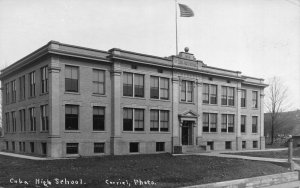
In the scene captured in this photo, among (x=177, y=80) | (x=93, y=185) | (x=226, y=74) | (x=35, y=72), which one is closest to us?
(x=93, y=185)

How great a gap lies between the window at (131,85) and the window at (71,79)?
4.54 meters

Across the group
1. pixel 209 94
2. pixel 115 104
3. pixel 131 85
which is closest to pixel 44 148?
pixel 115 104

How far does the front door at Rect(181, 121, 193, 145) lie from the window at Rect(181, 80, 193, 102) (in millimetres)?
2507

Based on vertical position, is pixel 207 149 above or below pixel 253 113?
below

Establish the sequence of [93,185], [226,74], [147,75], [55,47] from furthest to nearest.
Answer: [226,74], [147,75], [55,47], [93,185]

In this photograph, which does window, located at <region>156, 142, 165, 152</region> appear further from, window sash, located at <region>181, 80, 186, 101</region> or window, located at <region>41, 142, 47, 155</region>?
window, located at <region>41, 142, 47, 155</region>

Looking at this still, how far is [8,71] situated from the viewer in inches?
1276

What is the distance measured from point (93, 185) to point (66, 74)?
1546 centimetres

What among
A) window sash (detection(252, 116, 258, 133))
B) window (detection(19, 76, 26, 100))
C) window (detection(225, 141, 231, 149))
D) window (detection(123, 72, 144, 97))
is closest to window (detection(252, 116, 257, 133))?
window sash (detection(252, 116, 258, 133))

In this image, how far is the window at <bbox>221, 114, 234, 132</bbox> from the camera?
119 ft

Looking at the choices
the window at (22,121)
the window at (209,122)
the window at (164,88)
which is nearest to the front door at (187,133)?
the window at (209,122)

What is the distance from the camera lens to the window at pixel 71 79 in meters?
25.4

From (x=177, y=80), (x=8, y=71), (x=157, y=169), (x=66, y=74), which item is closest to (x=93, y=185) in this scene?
(x=157, y=169)

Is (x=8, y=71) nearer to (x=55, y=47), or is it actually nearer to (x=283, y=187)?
(x=55, y=47)
